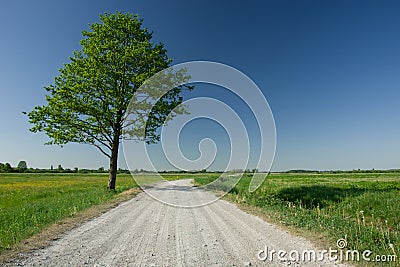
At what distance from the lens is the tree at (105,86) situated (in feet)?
69.5

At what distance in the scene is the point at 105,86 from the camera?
72.4ft

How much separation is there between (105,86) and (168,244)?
1833 centimetres

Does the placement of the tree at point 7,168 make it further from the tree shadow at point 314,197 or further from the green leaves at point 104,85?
the tree shadow at point 314,197

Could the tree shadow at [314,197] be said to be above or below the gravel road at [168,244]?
below

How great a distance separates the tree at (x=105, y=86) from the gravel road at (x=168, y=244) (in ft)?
46.2

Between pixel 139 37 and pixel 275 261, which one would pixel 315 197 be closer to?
pixel 275 261

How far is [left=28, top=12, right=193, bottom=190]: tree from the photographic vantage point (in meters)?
21.2

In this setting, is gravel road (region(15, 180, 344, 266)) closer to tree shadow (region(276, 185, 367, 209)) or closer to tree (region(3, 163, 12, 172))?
tree shadow (region(276, 185, 367, 209))

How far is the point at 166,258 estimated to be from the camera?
5.45 meters

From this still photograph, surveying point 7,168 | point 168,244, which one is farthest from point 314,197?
point 7,168

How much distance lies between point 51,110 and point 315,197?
22361mm

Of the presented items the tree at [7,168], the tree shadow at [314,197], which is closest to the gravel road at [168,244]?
the tree shadow at [314,197]

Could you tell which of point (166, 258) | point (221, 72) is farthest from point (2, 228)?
point (221, 72)

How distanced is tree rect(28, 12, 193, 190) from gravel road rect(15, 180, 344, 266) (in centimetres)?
1408
